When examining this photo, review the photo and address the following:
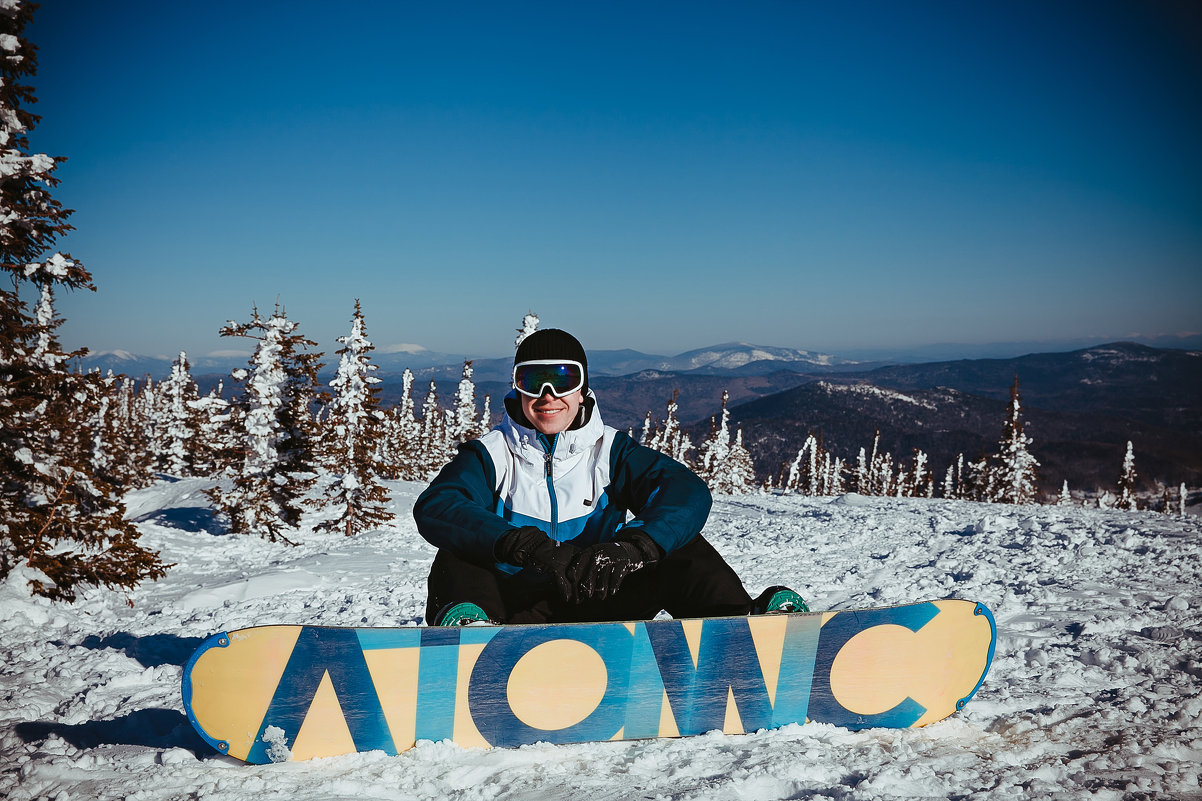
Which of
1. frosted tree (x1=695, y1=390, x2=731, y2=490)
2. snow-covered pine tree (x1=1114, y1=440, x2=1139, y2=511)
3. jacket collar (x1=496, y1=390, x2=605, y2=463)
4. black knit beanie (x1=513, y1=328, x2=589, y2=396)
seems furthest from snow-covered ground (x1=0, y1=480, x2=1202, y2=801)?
snow-covered pine tree (x1=1114, y1=440, x2=1139, y2=511)

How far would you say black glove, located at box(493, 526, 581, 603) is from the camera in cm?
294

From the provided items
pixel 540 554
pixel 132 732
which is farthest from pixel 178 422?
pixel 540 554

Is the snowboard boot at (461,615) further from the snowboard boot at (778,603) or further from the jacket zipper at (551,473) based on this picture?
the snowboard boot at (778,603)

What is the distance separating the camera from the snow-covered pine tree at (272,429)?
Answer: 1438 cm

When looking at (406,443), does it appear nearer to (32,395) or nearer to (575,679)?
(32,395)

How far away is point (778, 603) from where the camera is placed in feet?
10.4

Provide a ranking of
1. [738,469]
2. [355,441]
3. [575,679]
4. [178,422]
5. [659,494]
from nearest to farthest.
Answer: [575,679]
[659,494]
[355,441]
[178,422]
[738,469]

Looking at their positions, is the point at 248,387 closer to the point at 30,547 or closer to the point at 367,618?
the point at 30,547

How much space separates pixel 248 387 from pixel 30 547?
28.2 ft

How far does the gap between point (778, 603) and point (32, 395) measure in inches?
349

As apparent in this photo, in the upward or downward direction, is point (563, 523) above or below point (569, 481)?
below

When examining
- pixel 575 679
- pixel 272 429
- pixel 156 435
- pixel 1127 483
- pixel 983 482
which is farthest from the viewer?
pixel 156 435

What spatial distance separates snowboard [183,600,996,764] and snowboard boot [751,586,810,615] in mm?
Answer: 107

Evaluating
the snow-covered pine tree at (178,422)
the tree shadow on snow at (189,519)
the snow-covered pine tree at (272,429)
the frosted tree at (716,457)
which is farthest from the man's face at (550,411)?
the snow-covered pine tree at (178,422)
